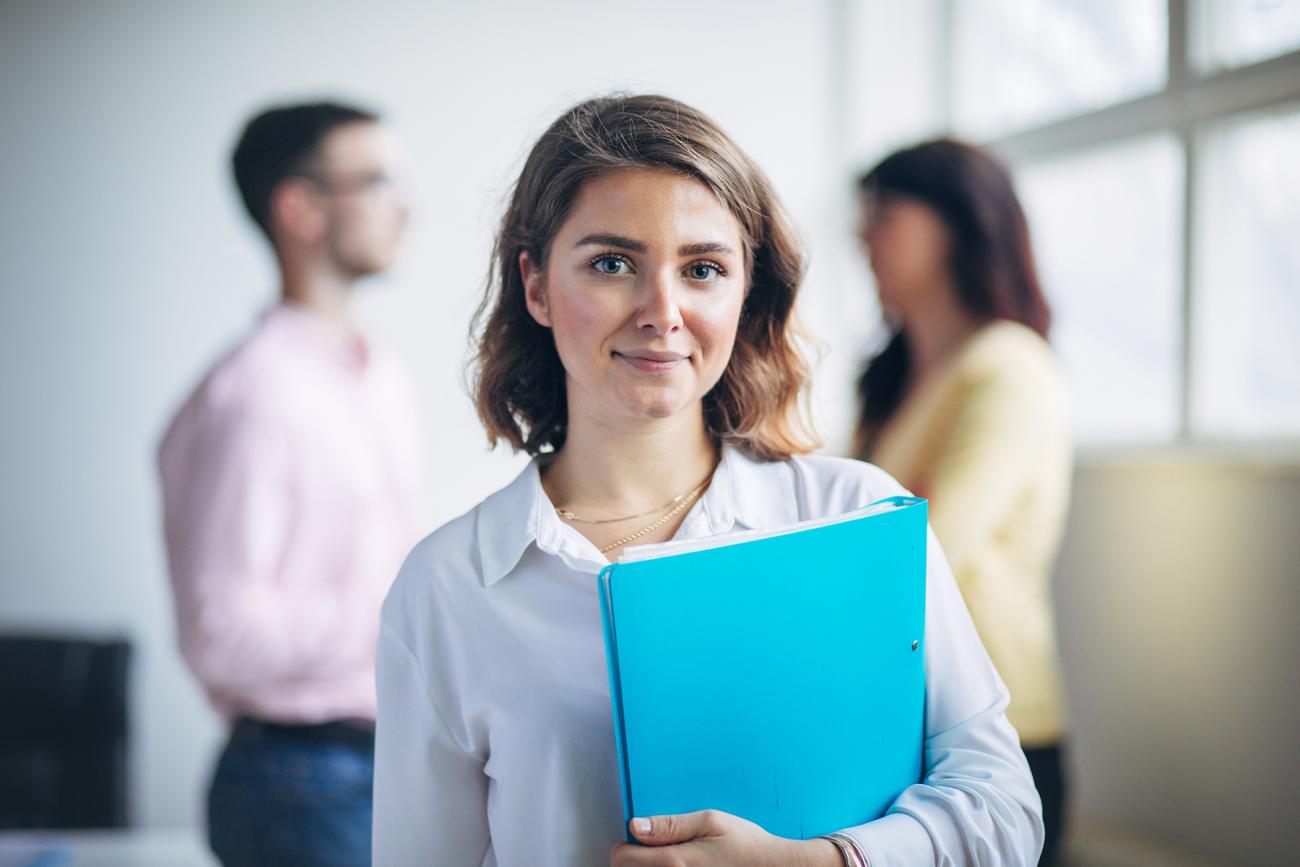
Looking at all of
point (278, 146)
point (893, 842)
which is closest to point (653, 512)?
point (893, 842)

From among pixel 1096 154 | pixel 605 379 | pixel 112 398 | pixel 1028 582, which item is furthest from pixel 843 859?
pixel 112 398

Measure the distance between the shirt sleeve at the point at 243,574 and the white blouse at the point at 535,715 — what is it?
2.76ft

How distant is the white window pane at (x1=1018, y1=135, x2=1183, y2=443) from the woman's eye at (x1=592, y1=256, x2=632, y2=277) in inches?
74.3

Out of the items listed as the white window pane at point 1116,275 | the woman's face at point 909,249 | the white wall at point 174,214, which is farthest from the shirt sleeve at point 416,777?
the white wall at point 174,214

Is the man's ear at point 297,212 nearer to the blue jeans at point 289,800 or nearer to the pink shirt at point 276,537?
the pink shirt at point 276,537

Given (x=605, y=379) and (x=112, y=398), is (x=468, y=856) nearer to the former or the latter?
(x=605, y=379)

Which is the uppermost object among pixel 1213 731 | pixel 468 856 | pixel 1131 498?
pixel 1131 498

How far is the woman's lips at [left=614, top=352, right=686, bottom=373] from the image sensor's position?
3.02ft

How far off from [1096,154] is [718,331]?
2.25 m

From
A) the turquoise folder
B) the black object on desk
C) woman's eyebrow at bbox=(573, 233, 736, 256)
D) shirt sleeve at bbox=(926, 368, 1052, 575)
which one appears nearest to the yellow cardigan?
shirt sleeve at bbox=(926, 368, 1052, 575)

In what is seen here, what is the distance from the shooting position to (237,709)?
5.76 feet

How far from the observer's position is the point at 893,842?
2.87 feet

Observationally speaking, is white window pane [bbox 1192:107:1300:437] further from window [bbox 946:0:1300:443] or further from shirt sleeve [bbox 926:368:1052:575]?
shirt sleeve [bbox 926:368:1052:575]

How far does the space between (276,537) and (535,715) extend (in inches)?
40.3
